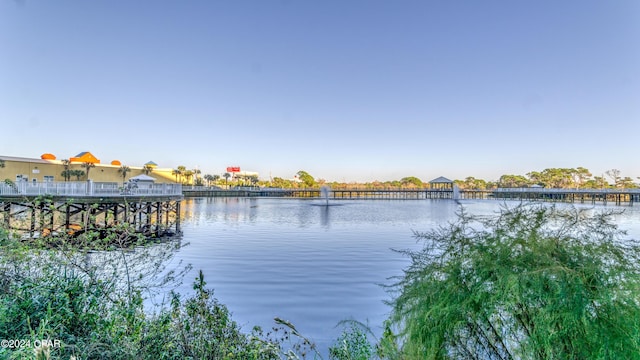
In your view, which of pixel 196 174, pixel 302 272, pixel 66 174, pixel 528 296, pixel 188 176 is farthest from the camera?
pixel 196 174

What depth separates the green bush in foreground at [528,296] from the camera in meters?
1.95

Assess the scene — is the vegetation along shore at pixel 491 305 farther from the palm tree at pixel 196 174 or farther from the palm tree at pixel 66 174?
the palm tree at pixel 196 174

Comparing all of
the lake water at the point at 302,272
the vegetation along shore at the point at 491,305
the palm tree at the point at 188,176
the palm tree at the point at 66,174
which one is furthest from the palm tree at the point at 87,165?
the vegetation along shore at the point at 491,305

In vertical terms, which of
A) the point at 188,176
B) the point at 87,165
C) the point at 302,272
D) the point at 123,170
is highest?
the point at 87,165

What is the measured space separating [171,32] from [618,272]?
96.6 feet

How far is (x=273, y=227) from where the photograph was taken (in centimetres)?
2108

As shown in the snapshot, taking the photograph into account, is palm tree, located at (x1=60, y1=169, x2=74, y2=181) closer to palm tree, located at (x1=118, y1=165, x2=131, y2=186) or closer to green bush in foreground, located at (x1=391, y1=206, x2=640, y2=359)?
palm tree, located at (x1=118, y1=165, x2=131, y2=186)

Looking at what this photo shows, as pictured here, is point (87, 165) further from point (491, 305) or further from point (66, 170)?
point (491, 305)

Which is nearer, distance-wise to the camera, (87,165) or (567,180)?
(87,165)

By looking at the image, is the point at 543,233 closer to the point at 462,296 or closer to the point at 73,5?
the point at 462,296

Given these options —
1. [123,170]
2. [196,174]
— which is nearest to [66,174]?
[123,170]

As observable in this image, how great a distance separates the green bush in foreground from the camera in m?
1.95

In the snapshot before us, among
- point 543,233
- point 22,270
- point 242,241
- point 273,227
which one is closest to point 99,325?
point 22,270

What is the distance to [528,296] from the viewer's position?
2.12 metres
